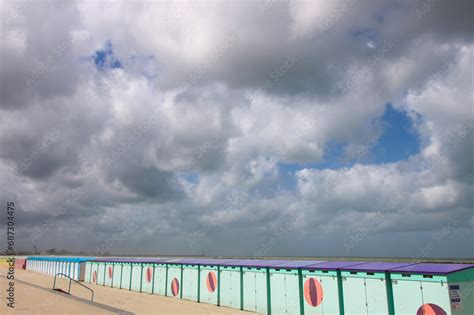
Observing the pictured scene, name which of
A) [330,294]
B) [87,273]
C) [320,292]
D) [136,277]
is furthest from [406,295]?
[87,273]

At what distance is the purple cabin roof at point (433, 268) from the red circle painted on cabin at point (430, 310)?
96 cm

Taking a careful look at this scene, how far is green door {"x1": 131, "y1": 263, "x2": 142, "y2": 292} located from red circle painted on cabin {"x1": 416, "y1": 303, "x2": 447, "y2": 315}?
69.3 feet

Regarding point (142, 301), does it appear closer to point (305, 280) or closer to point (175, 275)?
point (175, 275)

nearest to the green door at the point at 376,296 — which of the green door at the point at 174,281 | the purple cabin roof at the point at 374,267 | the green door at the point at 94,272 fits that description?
the purple cabin roof at the point at 374,267

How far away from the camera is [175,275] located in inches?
960

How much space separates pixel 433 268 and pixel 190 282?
1432 centimetres

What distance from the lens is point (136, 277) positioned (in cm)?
2909

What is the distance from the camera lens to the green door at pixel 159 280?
84.0 ft

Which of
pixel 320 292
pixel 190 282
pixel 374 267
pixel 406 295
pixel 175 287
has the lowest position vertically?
pixel 175 287

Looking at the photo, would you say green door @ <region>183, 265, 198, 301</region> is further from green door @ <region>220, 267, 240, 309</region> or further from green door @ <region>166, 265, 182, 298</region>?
green door @ <region>220, 267, 240, 309</region>

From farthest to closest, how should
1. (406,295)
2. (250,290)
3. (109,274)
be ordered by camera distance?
(109,274) → (250,290) → (406,295)

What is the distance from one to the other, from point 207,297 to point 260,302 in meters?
4.61

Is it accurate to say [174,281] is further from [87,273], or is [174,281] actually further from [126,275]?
[87,273]

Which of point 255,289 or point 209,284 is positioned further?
point 209,284
